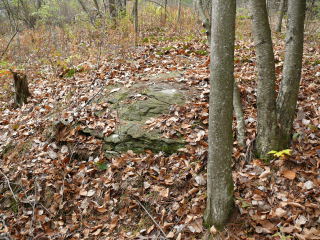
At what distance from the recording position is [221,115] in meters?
2.63

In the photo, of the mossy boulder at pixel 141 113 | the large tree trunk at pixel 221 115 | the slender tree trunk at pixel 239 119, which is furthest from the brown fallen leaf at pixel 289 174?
the mossy boulder at pixel 141 113

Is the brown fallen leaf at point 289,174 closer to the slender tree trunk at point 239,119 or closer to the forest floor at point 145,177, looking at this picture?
the forest floor at point 145,177

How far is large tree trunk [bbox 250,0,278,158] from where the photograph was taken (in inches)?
126

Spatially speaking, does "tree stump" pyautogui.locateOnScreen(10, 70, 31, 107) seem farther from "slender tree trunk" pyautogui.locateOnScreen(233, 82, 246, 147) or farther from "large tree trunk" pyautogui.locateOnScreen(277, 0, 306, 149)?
"large tree trunk" pyautogui.locateOnScreen(277, 0, 306, 149)

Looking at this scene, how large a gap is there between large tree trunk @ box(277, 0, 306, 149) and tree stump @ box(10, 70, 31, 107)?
19.6 feet

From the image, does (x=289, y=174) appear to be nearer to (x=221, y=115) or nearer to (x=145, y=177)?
(x=221, y=115)

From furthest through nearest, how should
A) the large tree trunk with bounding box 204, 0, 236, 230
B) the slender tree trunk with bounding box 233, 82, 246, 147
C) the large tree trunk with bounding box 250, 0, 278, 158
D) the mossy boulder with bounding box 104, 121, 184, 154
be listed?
the mossy boulder with bounding box 104, 121, 184, 154, the slender tree trunk with bounding box 233, 82, 246, 147, the large tree trunk with bounding box 250, 0, 278, 158, the large tree trunk with bounding box 204, 0, 236, 230

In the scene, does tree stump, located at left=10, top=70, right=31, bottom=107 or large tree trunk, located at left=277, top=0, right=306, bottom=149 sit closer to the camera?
large tree trunk, located at left=277, top=0, right=306, bottom=149

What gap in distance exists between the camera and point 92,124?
195 inches

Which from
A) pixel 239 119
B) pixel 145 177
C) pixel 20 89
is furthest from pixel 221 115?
pixel 20 89

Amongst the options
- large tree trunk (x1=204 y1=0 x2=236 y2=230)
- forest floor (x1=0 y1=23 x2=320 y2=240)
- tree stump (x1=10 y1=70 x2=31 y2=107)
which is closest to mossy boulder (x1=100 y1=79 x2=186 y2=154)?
forest floor (x1=0 y1=23 x2=320 y2=240)

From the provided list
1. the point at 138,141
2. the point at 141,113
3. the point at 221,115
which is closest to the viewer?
the point at 221,115

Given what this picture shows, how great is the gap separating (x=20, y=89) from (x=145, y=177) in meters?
4.56

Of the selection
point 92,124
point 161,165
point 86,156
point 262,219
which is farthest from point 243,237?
point 92,124
